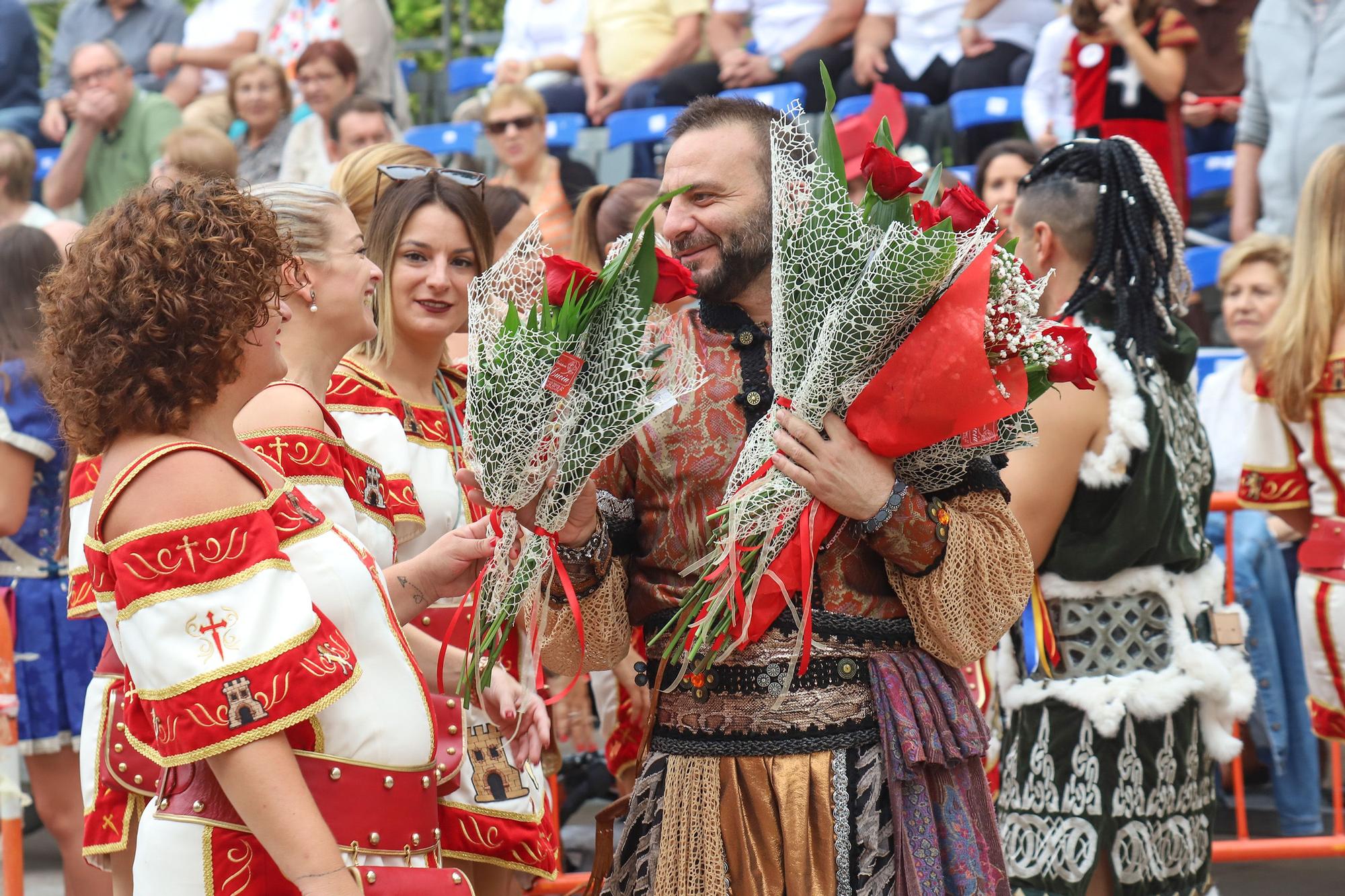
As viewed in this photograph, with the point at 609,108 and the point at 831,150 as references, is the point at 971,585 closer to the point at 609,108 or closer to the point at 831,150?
the point at 831,150

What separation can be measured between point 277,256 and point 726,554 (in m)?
0.84

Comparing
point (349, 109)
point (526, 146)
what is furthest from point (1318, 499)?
point (349, 109)

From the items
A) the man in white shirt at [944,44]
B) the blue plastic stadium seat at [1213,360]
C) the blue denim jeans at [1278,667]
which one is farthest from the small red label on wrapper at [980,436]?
the man in white shirt at [944,44]

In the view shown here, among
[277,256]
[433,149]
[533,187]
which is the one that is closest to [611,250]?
[277,256]

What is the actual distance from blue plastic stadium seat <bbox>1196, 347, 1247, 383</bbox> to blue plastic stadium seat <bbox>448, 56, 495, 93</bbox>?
696cm

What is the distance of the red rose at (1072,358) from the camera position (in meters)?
2.53

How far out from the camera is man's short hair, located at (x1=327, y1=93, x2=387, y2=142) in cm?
837

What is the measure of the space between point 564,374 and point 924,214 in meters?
0.63

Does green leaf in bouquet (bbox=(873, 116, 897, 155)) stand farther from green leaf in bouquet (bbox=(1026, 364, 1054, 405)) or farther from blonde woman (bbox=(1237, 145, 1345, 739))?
blonde woman (bbox=(1237, 145, 1345, 739))

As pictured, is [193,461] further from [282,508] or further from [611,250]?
[611,250]

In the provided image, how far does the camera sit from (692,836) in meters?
2.57

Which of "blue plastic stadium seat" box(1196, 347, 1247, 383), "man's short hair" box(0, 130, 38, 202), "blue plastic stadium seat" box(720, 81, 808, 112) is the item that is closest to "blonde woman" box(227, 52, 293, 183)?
"man's short hair" box(0, 130, 38, 202)

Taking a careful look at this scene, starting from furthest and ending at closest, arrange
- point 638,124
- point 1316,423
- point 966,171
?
point 638,124 → point 966,171 → point 1316,423

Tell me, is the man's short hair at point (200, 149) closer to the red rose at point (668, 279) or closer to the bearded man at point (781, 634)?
the bearded man at point (781, 634)
